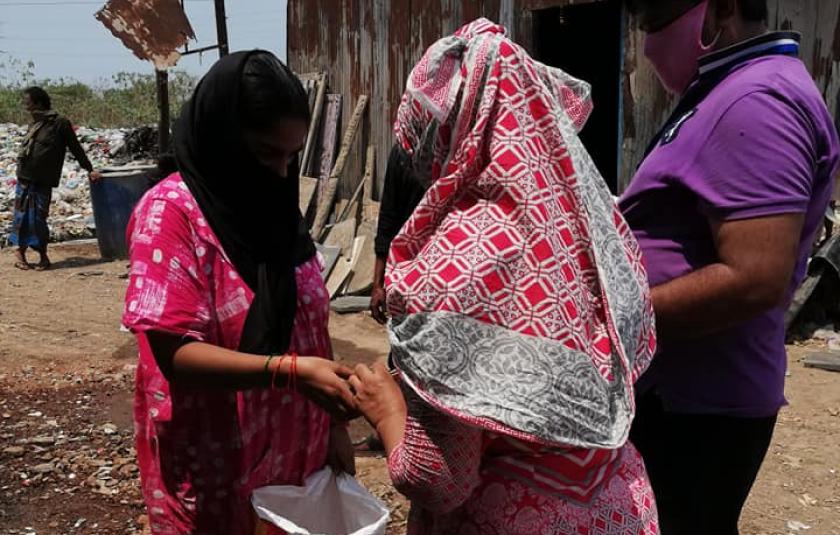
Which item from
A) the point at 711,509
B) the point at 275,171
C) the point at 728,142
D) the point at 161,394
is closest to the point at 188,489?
the point at 161,394

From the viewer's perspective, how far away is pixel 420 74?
4.33 ft

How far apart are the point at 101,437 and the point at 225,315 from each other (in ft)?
10.5

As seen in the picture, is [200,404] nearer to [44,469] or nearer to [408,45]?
[44,469]

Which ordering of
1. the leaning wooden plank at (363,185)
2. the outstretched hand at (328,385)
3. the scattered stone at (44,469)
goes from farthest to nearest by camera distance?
the leaning wooden plank at (363,185)
the scattered stone at (44,469)
the outstretched hand at (328,385)

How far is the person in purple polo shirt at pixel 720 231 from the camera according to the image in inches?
65.4

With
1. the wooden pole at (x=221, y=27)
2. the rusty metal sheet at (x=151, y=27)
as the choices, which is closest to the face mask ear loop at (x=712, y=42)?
the rusty metal sheet at (x=151, y=27)

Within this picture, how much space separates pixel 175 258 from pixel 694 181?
1122mm

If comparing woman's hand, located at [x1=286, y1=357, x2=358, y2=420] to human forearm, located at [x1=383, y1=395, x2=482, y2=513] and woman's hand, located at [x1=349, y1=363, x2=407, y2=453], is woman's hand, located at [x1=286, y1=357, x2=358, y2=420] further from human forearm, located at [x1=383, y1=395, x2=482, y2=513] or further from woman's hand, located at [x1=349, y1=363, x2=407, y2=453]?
human forearm, located at [x1=383, y1=395, x2=482, y2=513]

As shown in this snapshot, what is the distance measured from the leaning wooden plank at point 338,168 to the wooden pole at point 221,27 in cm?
252

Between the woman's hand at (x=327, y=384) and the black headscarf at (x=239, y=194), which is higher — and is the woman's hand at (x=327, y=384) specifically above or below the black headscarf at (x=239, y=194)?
below

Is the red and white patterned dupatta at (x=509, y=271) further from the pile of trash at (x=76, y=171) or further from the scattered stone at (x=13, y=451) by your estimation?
the pile of trash at (x=76, y=171)

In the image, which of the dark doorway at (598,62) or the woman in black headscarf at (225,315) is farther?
the dark doorway at (598,62)

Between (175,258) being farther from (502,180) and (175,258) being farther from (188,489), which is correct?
(502,180)

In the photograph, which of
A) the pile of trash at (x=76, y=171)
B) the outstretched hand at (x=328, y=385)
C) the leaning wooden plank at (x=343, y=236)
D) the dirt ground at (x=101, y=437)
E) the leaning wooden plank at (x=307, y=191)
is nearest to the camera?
the outstretched hand at (x=328, y=385)
